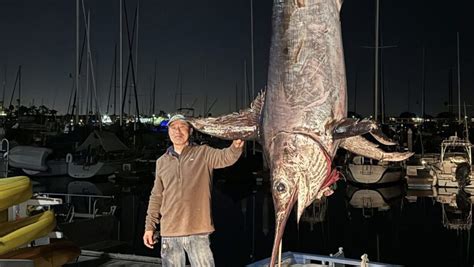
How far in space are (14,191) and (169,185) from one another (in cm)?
181

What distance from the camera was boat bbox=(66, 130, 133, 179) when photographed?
86.2 feet

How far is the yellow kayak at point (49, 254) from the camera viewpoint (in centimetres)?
461

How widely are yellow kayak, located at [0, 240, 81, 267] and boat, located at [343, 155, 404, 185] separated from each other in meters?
19.7

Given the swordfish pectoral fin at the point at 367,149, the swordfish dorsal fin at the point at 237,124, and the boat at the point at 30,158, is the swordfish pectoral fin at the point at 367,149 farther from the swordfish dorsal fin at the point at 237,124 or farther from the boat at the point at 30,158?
the boat at the point at 30,158

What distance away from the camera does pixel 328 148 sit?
8.54ft

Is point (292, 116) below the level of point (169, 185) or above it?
above

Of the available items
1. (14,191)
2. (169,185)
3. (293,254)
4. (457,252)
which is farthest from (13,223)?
(457,252)

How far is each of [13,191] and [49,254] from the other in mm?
725

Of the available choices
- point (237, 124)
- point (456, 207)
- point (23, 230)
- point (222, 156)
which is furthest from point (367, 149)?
point (456, 207)

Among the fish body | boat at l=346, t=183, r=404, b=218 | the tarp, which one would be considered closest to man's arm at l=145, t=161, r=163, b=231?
the fish body

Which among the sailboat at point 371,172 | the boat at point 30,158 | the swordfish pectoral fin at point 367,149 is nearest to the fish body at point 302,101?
the swordfish pectoral fin at point 367,149

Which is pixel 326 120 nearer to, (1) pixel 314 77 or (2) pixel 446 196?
(1) pixel 314 77

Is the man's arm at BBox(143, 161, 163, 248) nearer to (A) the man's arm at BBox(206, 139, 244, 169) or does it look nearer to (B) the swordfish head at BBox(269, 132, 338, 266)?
(A) the man's arm at BBox(206, 139, 244, 169)

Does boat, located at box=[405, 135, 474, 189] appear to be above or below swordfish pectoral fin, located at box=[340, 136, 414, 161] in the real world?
below
